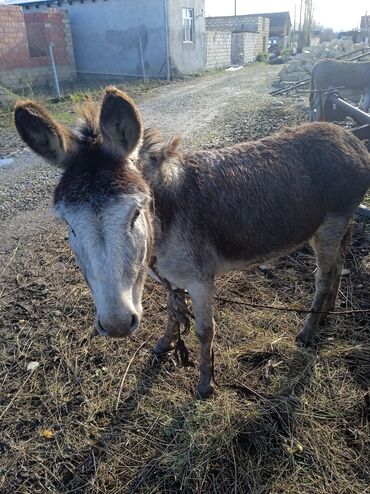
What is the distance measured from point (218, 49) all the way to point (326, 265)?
26.7 metres

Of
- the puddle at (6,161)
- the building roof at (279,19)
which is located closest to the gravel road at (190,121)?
the puddle at (6,161)

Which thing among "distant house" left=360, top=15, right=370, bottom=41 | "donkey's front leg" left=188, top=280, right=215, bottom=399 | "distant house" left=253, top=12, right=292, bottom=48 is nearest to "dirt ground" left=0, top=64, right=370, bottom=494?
"donkey's front leg" left=188, top=280, right=215, bottom=399

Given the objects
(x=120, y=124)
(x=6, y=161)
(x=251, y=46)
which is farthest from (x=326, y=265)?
(x=251, y=46)

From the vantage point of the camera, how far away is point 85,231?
1714 millimetres

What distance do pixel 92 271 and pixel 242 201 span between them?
1.38 meters

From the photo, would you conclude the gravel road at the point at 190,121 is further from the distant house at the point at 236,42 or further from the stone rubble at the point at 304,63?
the distant house at the point at 236,42

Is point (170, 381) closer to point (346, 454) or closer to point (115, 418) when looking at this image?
point (115, 418)

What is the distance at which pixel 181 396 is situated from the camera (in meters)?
2.91

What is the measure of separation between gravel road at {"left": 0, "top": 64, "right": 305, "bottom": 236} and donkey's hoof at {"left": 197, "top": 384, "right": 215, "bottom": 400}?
2.47 m

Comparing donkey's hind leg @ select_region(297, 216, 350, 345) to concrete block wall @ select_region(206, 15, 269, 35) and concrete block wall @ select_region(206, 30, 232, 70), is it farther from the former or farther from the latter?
concrete block wall @ select_region(206, 15, 269, 35)

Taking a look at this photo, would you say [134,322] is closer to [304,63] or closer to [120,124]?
[120,124]

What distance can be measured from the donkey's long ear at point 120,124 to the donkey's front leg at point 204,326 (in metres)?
1.11

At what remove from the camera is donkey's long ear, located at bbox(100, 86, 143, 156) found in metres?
1.89

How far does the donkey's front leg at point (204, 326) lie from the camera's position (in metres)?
2.64
